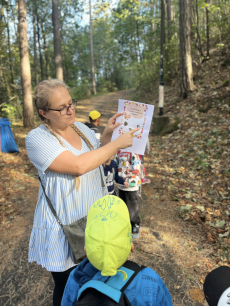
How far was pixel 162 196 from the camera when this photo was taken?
4895 millimetres

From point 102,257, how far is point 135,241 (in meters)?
2.74

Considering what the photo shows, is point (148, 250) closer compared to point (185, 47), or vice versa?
point (148, 250)

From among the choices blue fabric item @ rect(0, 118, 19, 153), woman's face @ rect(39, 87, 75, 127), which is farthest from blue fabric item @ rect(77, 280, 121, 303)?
blue fabric item @ rect(0, 118, 19, 153)

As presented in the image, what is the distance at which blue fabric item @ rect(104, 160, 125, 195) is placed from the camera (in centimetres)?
310

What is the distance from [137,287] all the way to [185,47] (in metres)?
10.1

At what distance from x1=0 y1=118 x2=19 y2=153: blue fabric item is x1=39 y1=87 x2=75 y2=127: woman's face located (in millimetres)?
6103

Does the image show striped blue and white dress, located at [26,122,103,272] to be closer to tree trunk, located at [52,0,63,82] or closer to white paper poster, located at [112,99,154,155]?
white paper poster, located at [112,99,154,155]

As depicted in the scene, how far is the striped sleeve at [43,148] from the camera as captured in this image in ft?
4.78

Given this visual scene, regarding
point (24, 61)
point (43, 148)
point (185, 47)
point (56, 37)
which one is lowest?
point (43, 148)

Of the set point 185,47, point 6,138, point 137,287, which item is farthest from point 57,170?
point 185,47

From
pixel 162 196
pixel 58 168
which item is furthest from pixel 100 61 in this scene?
pixel 58 168

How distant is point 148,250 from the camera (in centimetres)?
340

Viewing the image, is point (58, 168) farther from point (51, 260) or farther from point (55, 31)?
point (55, 31)

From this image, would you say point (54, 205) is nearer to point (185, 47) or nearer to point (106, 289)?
point (106, 289)
